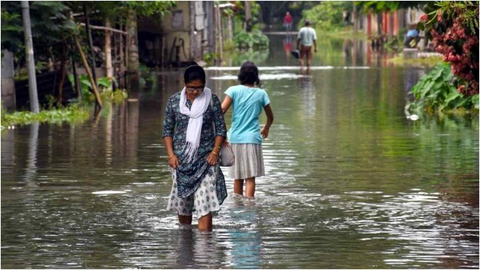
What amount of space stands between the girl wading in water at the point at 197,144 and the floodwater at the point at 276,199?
0.31 meters

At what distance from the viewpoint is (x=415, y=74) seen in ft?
115

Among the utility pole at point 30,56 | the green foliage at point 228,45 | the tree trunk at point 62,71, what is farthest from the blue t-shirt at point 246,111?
the green foliage at point 228,45

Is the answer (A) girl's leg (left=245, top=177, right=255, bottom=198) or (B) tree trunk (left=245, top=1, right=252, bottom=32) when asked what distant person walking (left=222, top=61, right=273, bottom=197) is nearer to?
(A) girl's leg (left=245, top=177, right=255, bottom=198)

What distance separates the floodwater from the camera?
30.8ft

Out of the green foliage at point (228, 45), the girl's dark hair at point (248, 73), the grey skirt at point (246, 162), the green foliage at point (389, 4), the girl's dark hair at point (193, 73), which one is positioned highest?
the green foliage at point (389, 4)

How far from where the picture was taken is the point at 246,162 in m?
12.4

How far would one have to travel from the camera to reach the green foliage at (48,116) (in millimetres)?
20681

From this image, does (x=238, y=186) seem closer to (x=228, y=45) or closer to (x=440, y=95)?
(x=440, y=95)

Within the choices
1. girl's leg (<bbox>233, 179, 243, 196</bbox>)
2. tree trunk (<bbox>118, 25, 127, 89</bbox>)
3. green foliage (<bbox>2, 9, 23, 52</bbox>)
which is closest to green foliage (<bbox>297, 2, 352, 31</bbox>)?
tree trunk (<bbox>118, 25, 127, 89</bbox>)

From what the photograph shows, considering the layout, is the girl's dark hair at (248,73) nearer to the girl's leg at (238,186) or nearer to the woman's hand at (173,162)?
the girl's leg at (238,186)

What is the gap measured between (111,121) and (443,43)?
30.0 ft

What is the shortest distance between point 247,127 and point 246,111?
183mm

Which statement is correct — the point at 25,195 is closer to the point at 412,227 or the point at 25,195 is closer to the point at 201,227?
the point at 201,227

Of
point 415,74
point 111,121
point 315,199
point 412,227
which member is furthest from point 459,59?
point 415,74
